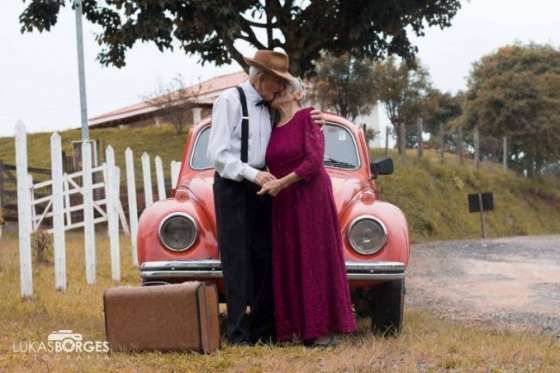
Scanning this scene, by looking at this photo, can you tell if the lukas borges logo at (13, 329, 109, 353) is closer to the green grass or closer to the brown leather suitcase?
the brown leather suitcase

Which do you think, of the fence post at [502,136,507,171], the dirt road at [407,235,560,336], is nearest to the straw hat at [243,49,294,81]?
the dirt road at [407,235,560,336]

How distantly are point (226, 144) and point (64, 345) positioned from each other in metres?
1.61

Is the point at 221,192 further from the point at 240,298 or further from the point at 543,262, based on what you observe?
the point at 543,262

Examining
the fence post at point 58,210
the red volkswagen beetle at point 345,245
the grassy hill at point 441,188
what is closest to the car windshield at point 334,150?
the red volkswagen beetle at point 345,245

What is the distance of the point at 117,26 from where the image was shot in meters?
16.6

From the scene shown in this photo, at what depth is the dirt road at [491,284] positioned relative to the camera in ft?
27.1

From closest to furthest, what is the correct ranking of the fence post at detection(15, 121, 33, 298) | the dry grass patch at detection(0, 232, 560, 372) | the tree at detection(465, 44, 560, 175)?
the dry grass patch at detection(0, 232, 560, 372) → the fence post at detection(15, 121, 33, 298) → the tree at detection(465, 44, 560, 175)

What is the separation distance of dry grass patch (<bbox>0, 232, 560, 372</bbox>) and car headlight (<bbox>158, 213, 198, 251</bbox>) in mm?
775

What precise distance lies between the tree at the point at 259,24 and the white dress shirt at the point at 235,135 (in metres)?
8.79

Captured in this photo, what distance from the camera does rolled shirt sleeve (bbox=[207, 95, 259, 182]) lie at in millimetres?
5344

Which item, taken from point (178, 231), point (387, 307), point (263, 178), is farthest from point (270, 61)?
point (387, 307)

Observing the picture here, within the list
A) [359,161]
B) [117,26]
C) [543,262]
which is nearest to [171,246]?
[359,161]

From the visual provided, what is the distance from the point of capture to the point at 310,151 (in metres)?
5.39

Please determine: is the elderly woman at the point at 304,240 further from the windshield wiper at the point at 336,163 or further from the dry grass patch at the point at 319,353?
the windshield wiper at the point at 336,163
